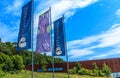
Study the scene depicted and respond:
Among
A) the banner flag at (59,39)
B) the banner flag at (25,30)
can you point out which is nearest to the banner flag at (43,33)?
the banner flag at (59,39)

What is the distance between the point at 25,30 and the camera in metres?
21.9

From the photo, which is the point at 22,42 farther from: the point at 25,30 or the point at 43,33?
the point at 43,33

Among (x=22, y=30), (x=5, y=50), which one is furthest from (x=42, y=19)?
(x=5, y=50)

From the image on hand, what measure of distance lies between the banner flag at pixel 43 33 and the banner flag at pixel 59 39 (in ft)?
11.5

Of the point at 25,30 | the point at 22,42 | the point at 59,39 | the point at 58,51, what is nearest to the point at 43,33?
the point at 58,51

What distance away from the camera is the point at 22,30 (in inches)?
866

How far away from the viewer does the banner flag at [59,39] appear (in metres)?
29.9

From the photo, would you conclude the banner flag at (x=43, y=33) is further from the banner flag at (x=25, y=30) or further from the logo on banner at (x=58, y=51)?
the banner flag at (x=25, y=30)

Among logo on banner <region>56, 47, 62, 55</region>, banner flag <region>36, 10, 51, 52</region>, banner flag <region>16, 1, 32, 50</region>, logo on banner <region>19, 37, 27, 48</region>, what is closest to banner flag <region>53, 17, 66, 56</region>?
logo on banner <region>56, 47, 62, 55</region>

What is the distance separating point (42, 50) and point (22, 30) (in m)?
4.19

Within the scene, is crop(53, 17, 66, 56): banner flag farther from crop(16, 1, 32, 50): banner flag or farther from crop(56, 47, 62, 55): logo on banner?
crop(16, 1, 32, 50): banner flag

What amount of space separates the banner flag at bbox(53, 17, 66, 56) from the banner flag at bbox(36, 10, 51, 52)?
3.50 meters

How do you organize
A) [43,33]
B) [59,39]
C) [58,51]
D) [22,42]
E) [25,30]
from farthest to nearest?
[59,39]
[58,51]
[43,33]
[25,30]
[22,42]

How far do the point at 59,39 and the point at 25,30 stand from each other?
892cm
